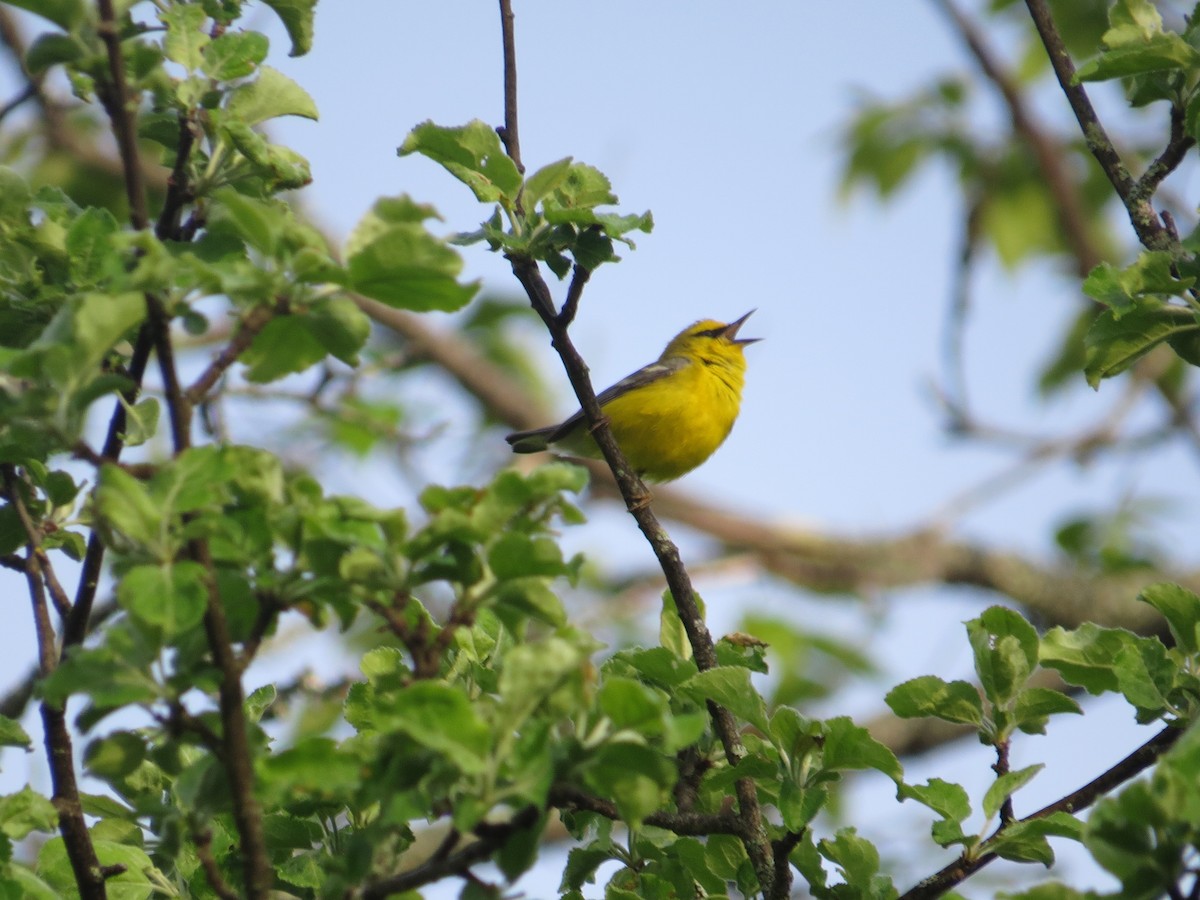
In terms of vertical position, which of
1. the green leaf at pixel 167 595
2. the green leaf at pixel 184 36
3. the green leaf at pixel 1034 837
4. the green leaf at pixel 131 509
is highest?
the green leaf at pixel 184 36

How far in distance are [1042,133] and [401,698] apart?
10974 millimetres

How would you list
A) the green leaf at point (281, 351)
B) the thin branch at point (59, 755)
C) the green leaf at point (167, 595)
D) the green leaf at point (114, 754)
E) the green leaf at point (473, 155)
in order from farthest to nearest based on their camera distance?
1. the green leaf at point (473, 155)
2. the thin branch at point (59, 755)
3. the green leaf at point (281, 351)
4. the green leaf at point (114, 754)
5. the green leaf at point (167, 595)

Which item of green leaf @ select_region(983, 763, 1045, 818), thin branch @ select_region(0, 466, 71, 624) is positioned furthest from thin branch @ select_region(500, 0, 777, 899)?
thin branch @ select_region(0, 466, 71, 624)

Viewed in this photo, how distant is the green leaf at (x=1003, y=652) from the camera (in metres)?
2.30

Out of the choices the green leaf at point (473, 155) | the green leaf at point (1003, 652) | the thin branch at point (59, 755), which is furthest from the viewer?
the green leaf at point (473, 155)

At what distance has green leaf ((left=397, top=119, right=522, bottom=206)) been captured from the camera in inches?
95.2

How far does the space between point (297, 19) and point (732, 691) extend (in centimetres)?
144

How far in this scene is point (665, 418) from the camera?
7398 millimetres

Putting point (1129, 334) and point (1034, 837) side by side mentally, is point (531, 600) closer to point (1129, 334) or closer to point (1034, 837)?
point (1034, 837)

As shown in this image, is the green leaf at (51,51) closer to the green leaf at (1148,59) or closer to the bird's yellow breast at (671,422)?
the green leaf at (1148,59)

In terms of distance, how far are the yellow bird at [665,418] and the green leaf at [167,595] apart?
5.42m

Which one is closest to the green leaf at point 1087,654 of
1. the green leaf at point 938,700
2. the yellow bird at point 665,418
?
the green leaf at point 938,700

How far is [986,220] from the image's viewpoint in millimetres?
11555

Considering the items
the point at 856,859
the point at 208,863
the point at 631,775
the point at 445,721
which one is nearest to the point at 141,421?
the point at 208,863
